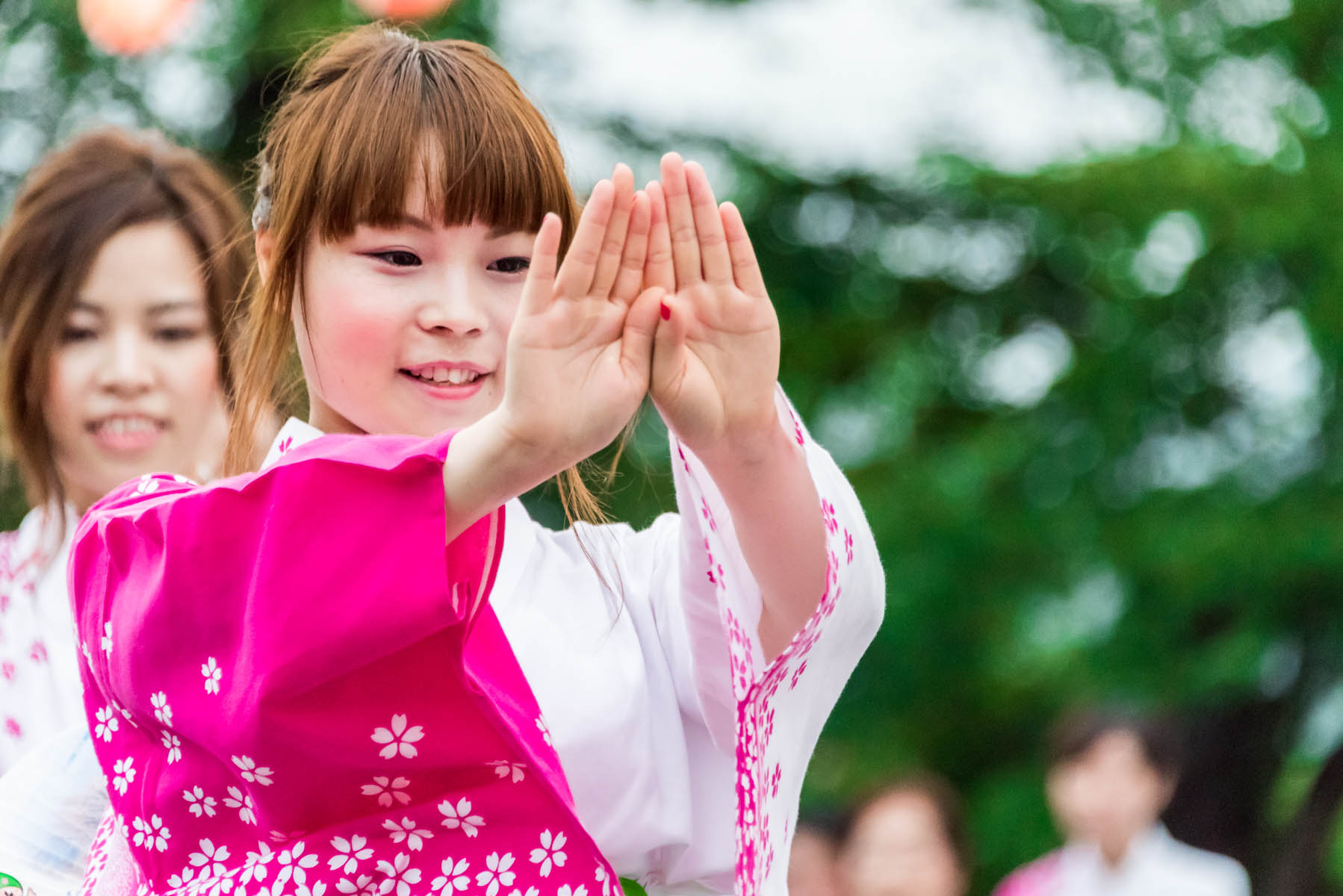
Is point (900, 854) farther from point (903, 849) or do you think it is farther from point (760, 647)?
point (760, 647)

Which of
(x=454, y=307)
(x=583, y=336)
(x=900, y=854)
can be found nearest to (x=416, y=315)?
(x=454, y=307)

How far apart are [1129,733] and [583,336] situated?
325cm

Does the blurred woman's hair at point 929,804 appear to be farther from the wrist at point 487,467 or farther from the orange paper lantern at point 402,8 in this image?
the wrist at point 487,467

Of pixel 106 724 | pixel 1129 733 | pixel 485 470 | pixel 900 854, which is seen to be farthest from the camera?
pixel 1129 733

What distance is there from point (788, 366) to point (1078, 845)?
2.05 meters

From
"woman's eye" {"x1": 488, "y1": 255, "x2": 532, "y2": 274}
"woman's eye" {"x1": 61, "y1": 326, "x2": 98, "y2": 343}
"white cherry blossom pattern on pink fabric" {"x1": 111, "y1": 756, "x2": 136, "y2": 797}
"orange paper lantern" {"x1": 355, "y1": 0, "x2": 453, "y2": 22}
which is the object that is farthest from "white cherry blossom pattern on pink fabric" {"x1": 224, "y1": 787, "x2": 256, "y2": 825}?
"orange paper lantern" {"x1": 355, "y1": 0, "x2": 453, "y2": 22}

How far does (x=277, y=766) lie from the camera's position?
1083 millimetres

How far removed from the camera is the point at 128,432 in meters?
2.16

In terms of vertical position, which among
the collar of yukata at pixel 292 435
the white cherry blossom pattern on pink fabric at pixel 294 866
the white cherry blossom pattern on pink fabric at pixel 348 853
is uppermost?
the collar of yukata at pixel 292 435

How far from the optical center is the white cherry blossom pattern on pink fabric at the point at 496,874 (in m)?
1.14

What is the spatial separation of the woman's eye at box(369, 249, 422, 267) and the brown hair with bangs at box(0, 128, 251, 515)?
2.87ft

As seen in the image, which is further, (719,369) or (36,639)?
(36,639)

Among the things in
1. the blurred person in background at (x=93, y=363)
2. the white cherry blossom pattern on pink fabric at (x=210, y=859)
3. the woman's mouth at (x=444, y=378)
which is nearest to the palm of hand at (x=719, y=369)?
the woman's mouth at (x=444, y=378)

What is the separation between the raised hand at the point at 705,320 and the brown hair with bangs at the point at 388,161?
229mm
